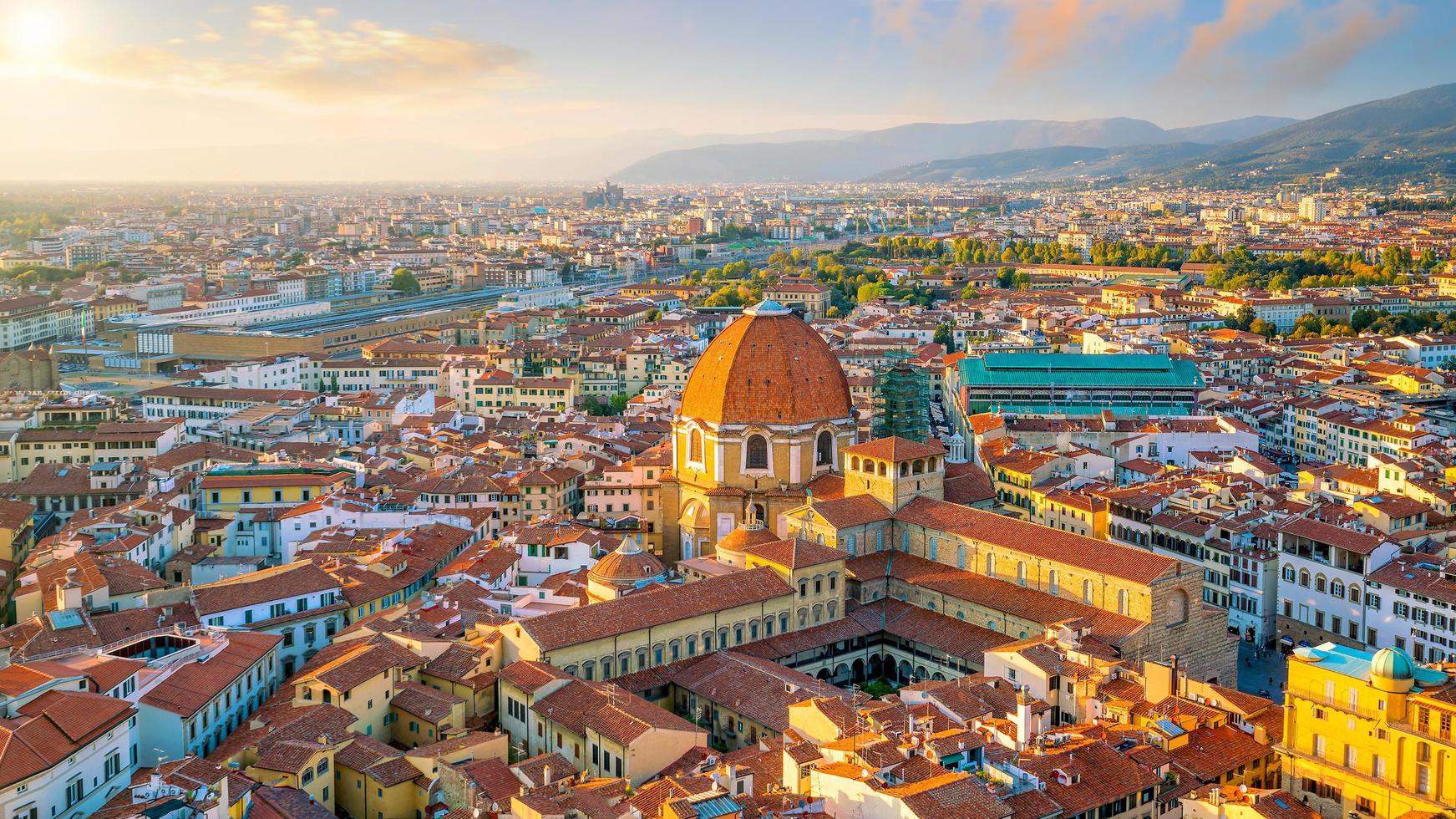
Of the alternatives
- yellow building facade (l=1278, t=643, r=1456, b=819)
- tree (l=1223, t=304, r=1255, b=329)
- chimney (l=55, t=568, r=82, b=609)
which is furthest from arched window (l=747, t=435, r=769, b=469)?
tree (l=1223, t=304, r=1255, b=329)

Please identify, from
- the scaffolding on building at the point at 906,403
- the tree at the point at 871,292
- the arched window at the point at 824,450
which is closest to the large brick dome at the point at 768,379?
the arched window at the point at 824,450

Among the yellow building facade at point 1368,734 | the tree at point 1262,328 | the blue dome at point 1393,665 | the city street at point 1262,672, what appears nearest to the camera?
the yellow building facade at point 1368,734

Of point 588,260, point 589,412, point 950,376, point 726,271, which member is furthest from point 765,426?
point 588,260

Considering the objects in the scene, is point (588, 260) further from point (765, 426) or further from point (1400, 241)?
point (765, 426)

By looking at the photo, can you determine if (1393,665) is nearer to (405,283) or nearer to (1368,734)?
(1368,734)

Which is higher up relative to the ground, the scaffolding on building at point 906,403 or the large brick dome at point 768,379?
the large brick dome at point 768,379

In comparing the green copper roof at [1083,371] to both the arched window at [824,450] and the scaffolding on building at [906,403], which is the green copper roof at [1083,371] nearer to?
the scaffolding on building at [906,403]

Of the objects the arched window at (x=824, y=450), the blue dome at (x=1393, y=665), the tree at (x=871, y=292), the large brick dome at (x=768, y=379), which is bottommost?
the tree at (x=871, y=292)
